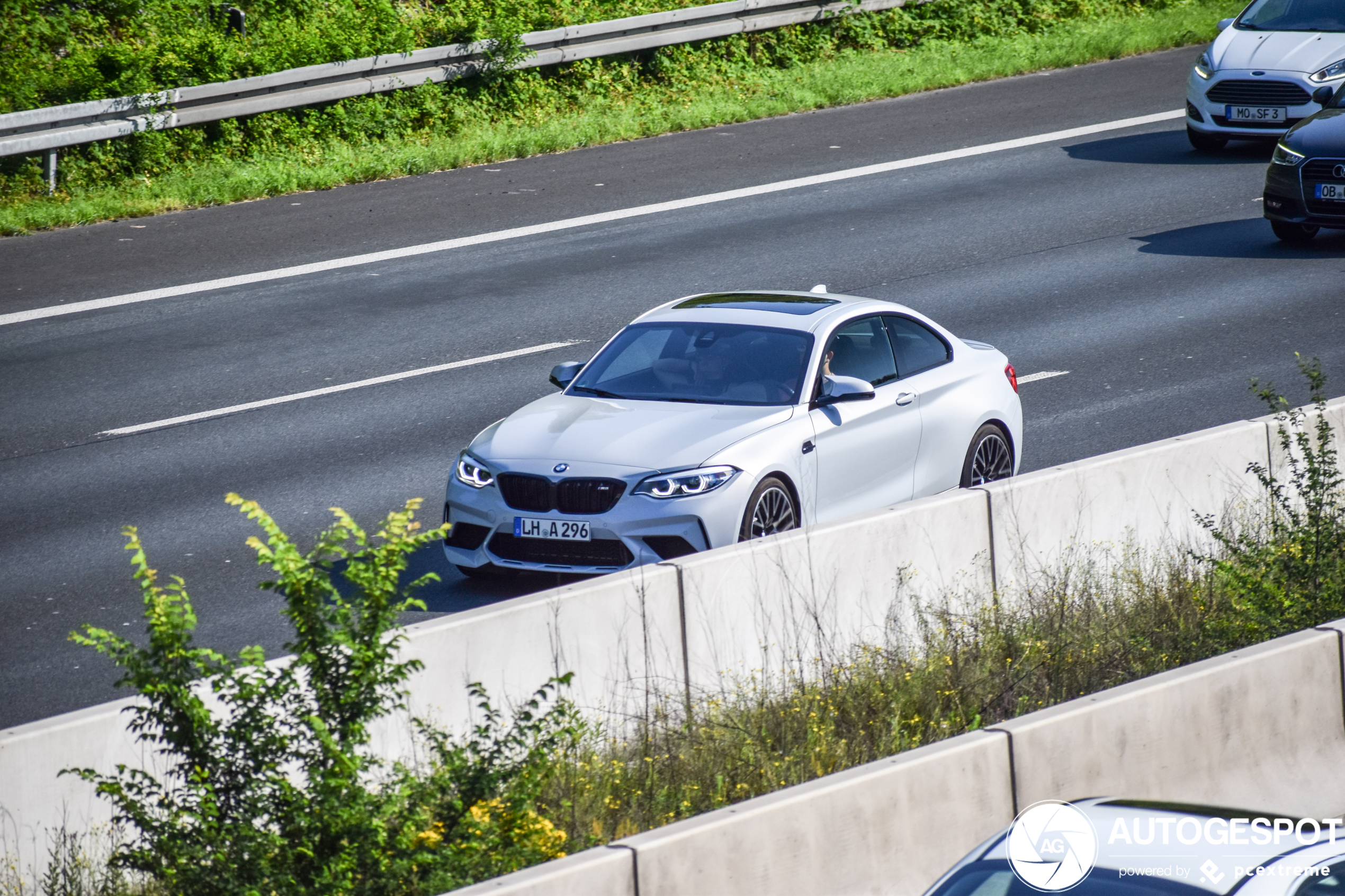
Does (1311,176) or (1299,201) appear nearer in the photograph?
(1311,176)

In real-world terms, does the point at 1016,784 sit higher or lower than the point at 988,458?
higher

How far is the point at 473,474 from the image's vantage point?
373 inches

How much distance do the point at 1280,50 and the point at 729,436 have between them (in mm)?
14414

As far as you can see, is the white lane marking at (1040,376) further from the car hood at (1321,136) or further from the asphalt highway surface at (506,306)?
the car hood at (1321,136)

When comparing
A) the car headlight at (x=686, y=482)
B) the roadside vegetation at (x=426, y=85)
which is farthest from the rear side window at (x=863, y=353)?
the roadside vegetation at (x=426, y=85)

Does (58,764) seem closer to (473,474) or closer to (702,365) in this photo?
(473,474)

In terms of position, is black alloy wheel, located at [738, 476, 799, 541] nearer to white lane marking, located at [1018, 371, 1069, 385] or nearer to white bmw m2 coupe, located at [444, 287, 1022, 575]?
white bmw m2 coupe, located at [444, 287, 1022, 575]

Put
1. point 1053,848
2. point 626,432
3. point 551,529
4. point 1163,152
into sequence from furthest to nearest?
point 1163,152 < point 626,432 < point 551,529 < point 1053,848

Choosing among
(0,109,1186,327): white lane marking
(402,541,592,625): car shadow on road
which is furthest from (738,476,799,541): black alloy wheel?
(0,109,1186,327): white lane marking

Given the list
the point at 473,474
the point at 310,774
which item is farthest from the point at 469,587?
the point at 310,774

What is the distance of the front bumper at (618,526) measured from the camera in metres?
8.91

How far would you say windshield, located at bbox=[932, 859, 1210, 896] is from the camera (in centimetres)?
369

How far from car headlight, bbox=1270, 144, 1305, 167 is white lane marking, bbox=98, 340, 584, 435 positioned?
25.0 feet

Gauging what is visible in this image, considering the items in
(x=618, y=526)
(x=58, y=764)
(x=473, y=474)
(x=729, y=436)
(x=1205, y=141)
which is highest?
(x=58, y=764)
